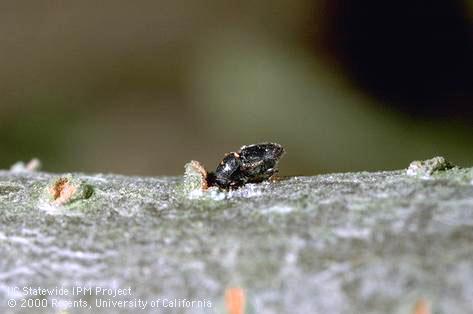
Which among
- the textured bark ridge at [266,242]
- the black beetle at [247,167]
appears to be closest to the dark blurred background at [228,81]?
the black beetle at [247,167]

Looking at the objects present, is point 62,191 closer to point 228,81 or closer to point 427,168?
point 427,168

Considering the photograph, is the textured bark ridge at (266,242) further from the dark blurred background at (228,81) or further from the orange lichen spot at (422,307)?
the dark blurred background at (228,81)

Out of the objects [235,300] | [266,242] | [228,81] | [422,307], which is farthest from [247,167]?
[228,81]

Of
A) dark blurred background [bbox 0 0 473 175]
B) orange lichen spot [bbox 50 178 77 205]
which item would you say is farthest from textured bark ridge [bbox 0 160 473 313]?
dark blurred background [bbox 0 0 473 175]

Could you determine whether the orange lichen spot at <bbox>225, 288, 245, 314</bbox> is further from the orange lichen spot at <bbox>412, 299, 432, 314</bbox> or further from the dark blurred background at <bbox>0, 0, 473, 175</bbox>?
the dark blurred background at <bbox>0, 0, 473, 175</bbox>

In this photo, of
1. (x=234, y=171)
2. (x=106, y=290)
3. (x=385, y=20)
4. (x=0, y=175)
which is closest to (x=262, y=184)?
(x=234, y=171)

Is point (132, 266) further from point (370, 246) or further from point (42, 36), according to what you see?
point (42, 36)
